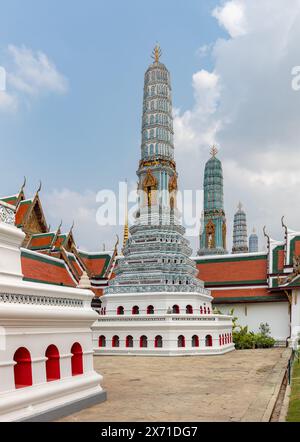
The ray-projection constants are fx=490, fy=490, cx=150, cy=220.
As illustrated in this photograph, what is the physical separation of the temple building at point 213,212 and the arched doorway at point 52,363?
51607 millimetres

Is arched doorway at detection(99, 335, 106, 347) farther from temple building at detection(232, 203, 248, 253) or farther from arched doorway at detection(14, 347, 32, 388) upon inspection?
temple building at detection(232, 203, 248, 253)

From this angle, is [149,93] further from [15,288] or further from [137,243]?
[15,288]

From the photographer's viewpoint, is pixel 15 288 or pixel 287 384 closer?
pixel 15 288

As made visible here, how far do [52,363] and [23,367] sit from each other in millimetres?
1069

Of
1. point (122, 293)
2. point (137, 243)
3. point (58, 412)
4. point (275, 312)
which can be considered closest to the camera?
point (58, 412)

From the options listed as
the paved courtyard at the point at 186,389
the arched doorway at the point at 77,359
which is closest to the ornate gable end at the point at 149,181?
the paved courtyard at the point at 186,389

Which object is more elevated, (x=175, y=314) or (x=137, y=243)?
(x=137, y=243)

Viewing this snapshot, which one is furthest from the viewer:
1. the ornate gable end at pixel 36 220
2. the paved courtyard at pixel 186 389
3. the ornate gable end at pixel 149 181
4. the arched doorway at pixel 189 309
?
the ornate gable end at pixel 36 220

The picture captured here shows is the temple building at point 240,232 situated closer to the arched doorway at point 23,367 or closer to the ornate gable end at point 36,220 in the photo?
the ornate gable end at point 36,220

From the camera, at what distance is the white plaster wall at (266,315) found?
3272cm

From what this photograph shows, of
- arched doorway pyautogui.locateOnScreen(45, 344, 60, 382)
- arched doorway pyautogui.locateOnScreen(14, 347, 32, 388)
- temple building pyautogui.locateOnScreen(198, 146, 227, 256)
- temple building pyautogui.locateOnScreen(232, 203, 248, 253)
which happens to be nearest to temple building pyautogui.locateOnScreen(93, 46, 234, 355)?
arched doorway pyautogui.locateOnScreen(45, 344, 60, 382)

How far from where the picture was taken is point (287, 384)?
48.2 ft

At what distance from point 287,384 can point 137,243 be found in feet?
56.9

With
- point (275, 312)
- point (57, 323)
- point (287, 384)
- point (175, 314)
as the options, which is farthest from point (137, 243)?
point (57, 323)
